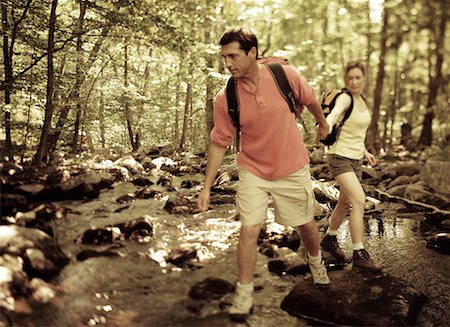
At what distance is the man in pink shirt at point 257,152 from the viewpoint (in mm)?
3392

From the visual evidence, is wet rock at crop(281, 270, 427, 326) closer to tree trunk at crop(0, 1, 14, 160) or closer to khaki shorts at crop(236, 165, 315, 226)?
khaki shorts at crop(236, 165, 315, 226)

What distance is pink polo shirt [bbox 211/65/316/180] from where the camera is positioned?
342cm

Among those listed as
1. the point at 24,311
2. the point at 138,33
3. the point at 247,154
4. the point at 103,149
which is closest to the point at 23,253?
the point at 24,311

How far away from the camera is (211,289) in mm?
3982

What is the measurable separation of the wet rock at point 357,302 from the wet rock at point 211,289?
0.58m

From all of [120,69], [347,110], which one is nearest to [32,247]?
[347,110]

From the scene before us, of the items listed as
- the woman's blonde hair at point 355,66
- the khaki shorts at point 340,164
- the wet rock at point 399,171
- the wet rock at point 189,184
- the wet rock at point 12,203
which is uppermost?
the woman's blonde hair at point 355,66

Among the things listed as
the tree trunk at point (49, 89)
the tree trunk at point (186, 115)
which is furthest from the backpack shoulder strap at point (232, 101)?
the tree trunk at point (186, 115)

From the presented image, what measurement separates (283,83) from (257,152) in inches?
24.9

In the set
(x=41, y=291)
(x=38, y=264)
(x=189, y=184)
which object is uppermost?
(x=38, y=264)

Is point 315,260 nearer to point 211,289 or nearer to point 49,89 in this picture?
point 211,289

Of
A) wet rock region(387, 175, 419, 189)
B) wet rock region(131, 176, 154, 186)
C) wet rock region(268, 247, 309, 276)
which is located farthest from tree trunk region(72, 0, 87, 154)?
wet rock region(387, 175, 419, 189)

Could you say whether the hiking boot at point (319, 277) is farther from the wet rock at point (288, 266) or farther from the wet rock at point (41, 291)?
the wet rock at point (41, 291)

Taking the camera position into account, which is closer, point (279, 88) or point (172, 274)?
point (279, 88)
